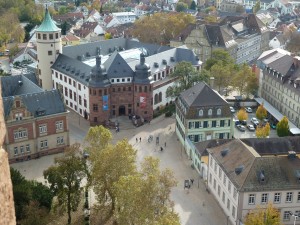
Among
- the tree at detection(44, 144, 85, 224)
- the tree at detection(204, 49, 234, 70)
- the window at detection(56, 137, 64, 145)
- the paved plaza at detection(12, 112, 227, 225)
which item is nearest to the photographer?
the tree at detection(44, 144, 85, 224)

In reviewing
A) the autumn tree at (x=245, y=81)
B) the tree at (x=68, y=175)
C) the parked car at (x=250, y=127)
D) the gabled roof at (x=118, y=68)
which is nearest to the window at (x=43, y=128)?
the gabled roof at (x=118, y=68)

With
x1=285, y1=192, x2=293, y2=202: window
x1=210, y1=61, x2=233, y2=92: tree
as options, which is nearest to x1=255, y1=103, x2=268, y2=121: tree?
x1=210, y1=61, x2=233, y2=92: tree

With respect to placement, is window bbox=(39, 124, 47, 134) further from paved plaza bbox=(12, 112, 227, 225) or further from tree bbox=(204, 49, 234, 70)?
tree bbox=(204, 49, 234, 70)

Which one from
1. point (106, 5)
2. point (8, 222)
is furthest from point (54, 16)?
point (8, 222)

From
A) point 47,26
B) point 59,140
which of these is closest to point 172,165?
point 59,140

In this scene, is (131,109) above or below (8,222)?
below

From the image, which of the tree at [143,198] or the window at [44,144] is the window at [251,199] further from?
the window at [44,144]

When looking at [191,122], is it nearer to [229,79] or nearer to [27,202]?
[229,79]
